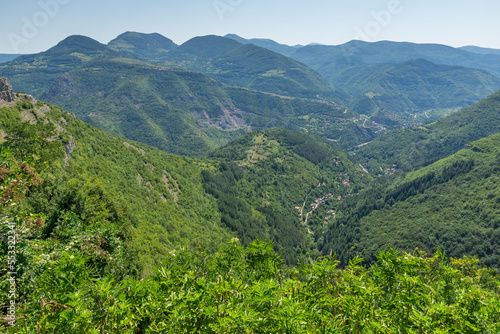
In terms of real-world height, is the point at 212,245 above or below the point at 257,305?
below

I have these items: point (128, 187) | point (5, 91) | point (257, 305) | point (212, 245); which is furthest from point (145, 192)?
point (257, 305)

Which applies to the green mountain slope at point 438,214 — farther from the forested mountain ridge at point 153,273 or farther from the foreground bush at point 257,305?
the foreground bush at point 257,305

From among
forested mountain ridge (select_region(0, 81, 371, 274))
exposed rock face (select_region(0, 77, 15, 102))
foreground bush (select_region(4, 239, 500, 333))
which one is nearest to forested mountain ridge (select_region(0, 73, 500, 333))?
foreground bush (select_region(4, 239, 500, 333))

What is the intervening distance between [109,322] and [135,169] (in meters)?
85.1

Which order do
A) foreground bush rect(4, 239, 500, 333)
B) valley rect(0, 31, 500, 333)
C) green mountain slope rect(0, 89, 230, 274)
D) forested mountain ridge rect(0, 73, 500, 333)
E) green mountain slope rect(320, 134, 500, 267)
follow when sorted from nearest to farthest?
foreground bush rect(4, 239, 500, 333), forested mountain ridge rect(0, 73, 500, 333), valley rect(0, 31, 500, 333), green mountain slope rect(0, 89, 230, 274), green mountain slope rect(320, 134, 500, 267)

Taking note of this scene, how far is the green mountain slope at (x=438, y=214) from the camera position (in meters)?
101

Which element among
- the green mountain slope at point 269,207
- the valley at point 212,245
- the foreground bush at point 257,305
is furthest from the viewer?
the green mountain slope at point 269,207

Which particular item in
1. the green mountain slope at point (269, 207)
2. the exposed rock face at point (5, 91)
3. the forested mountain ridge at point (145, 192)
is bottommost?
the green mountain slope at point (269, 207)

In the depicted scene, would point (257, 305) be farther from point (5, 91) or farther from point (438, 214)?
point (438, 214)

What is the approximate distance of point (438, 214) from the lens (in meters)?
122

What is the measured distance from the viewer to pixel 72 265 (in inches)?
261

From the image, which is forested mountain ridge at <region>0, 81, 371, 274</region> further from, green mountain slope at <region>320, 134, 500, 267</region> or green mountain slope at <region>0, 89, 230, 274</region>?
green mountain slope at <region>320, 134, 500, 267</region>

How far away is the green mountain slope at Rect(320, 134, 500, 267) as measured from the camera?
331 ft

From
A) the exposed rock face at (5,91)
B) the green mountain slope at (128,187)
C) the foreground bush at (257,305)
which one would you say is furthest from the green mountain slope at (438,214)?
the exposed rock face at (5,91)
